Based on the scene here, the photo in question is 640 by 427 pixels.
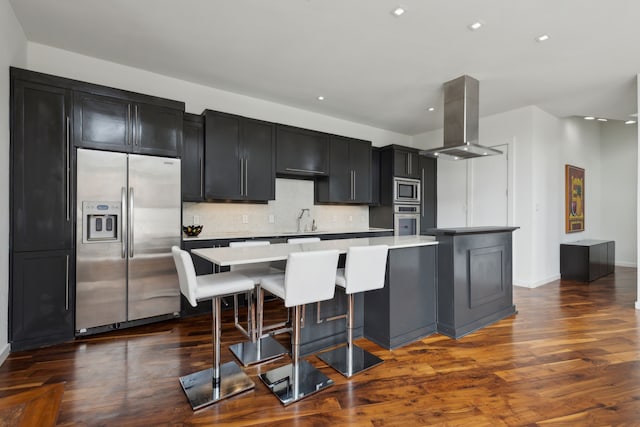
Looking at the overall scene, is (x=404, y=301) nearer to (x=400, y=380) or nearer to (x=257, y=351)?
(x=400, y=380)

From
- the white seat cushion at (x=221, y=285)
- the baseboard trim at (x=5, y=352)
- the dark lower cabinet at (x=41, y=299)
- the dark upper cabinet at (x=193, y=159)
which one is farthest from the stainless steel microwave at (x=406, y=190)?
the baseboard trim at (x=5, y=352)

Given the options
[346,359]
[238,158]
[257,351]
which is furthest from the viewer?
[238,158]

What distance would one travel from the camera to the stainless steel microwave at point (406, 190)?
5.43 metres

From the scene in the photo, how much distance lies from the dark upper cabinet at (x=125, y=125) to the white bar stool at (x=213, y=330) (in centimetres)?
162

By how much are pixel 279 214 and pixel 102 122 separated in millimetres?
2430

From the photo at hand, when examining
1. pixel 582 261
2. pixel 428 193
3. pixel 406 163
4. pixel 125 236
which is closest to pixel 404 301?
pixel 125 236

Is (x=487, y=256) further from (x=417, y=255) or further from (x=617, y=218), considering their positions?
(x=617, y=218)

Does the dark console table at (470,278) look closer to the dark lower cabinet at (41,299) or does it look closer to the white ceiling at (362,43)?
the white ceiling at (362,43)

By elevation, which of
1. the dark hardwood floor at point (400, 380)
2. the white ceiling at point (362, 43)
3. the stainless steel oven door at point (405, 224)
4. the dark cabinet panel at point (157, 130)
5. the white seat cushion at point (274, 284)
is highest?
the white ceiling at point (362, 43)

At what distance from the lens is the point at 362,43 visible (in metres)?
3.00

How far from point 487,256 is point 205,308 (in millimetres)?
3062

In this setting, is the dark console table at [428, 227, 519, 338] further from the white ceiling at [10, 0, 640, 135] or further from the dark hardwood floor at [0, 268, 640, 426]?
the white ceiling at [10, 0, 640, 135]

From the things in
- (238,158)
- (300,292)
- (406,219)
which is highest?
(238,158)

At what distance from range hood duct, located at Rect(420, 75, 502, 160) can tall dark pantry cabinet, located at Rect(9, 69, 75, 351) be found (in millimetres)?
3676
